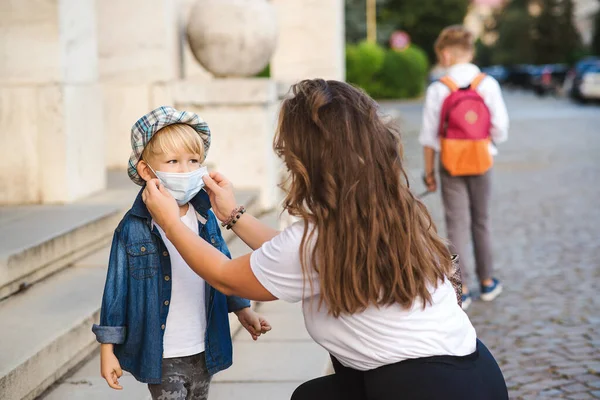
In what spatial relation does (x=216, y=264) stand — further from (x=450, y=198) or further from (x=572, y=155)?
(x=572, y=155)

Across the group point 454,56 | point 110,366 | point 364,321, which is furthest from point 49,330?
point 454,56

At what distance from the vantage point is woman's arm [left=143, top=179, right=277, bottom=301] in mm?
2502

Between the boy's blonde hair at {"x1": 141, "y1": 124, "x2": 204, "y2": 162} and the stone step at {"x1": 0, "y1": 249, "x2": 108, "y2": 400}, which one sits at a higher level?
the boy's blonde hair at {"x1": 141, "y1": 124, "x2": 204, "y2": 162}

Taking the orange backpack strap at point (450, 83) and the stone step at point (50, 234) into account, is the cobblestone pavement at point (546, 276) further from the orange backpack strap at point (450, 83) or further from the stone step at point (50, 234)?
the stone step at point (50, 234)

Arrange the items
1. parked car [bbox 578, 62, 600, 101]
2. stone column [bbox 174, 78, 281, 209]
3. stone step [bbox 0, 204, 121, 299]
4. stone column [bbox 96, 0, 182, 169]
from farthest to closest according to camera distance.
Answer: parked car [bbox 578, 62, 600, 101]
stone column [bbox 96, 0, 182, 169]
stone column [bbox 174, 78, 281, 209]
stone step [bbox 0, 204, 121, 299]

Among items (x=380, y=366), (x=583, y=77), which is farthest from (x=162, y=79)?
(x=583, y=77)

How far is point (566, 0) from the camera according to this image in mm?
75500

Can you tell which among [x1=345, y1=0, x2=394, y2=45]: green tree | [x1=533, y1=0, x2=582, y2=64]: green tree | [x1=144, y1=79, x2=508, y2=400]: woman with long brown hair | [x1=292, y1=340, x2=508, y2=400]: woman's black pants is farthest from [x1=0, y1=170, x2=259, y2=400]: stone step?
[x1=533, y1=0, x2=582, y2=64]: green tree

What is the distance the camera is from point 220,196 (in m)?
2.78

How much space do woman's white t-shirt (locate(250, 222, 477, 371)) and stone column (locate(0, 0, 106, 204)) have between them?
12.4ft

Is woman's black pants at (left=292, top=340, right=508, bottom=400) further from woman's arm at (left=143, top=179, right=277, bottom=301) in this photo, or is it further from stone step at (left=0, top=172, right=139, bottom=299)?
stone step at (left=0, top=172, right=139, bottom=299)

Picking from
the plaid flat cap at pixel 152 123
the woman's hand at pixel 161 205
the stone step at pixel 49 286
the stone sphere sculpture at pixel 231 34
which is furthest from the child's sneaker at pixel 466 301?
the woman's hand at pixel 161 205

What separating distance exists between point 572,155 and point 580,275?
930 cm

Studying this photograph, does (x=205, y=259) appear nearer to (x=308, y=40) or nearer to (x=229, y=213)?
(x=229, y=213)
